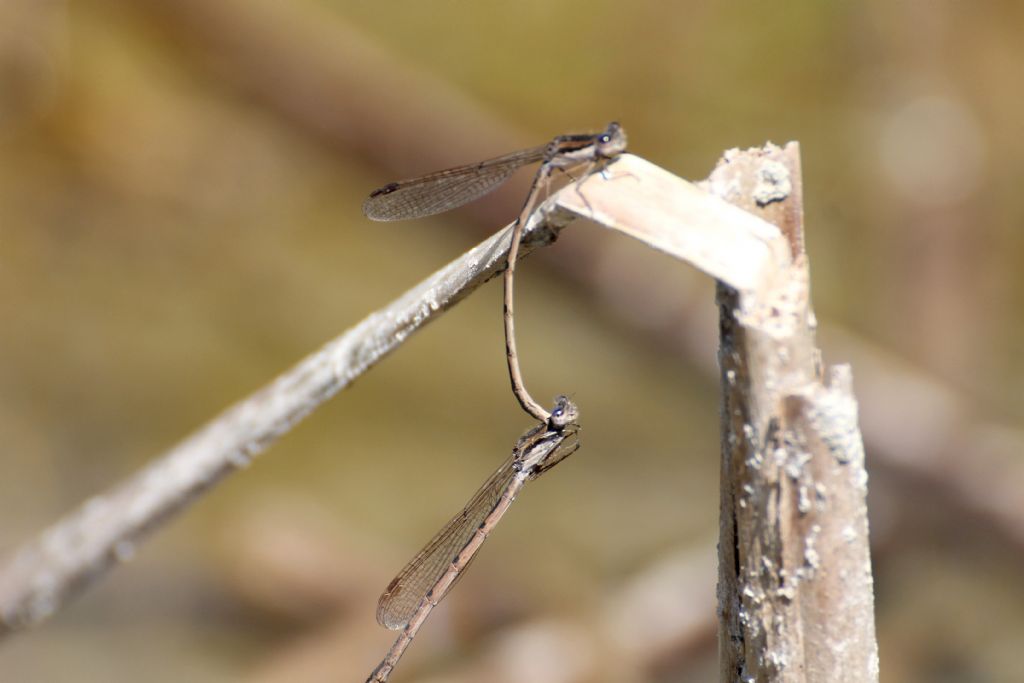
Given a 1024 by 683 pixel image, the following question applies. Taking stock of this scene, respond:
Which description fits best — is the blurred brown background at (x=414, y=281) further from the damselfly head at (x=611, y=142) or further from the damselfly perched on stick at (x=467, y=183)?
the damselfly head at (x=611, y=142)

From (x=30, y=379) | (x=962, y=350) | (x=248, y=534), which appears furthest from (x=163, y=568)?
(x=962, y=350)

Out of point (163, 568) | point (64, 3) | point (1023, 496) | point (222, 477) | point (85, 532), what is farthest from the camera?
point (64, 3)

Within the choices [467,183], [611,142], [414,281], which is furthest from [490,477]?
[414,281]

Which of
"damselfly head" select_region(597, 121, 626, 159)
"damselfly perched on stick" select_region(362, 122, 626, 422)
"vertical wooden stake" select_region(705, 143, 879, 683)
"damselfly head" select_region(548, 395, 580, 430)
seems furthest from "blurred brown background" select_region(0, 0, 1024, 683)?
"vertical wooden stake" select_region(705, 143, 879, 683)

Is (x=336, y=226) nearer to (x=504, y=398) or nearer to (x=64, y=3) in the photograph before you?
(x=504, y=398)

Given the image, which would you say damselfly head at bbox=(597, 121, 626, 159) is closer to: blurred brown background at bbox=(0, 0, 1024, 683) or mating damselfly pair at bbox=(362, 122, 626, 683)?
mating damselfly pair at bbox=(362, 122, 626, 683)
